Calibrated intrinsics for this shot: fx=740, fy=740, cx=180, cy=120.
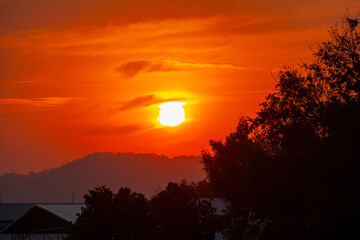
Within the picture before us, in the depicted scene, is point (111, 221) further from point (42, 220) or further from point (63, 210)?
point (42, 220)

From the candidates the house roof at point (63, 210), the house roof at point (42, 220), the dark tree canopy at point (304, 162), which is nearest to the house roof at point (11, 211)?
the house roof at point (42, 220)

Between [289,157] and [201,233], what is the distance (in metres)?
7.67

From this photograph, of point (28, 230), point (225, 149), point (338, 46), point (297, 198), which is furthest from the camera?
point (28, 230)

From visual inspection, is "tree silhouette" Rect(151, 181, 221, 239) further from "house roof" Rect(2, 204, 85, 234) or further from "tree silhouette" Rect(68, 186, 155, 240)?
"house roof" Rect(2, 204, 85, 234)

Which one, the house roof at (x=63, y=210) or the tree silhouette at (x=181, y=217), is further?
the house roof at (x=63, y=210)

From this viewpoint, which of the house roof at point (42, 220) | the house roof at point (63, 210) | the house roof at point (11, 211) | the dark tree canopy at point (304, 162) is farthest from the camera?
the house roof at point (11, 211)

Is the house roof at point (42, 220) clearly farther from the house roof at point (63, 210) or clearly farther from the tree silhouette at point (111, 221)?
the tree silhouette at point (111, 221)

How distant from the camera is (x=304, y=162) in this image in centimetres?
4391

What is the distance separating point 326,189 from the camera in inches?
1679

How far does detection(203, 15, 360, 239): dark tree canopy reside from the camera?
1682 inches

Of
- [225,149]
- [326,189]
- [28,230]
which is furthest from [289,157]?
[28,230]

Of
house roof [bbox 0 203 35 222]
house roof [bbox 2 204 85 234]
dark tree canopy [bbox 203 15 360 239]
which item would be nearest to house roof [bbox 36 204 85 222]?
house roof [bbox 2 204 85 234]

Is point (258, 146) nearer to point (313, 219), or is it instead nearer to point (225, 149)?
point (313, 219)

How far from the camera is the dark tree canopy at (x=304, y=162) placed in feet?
140
